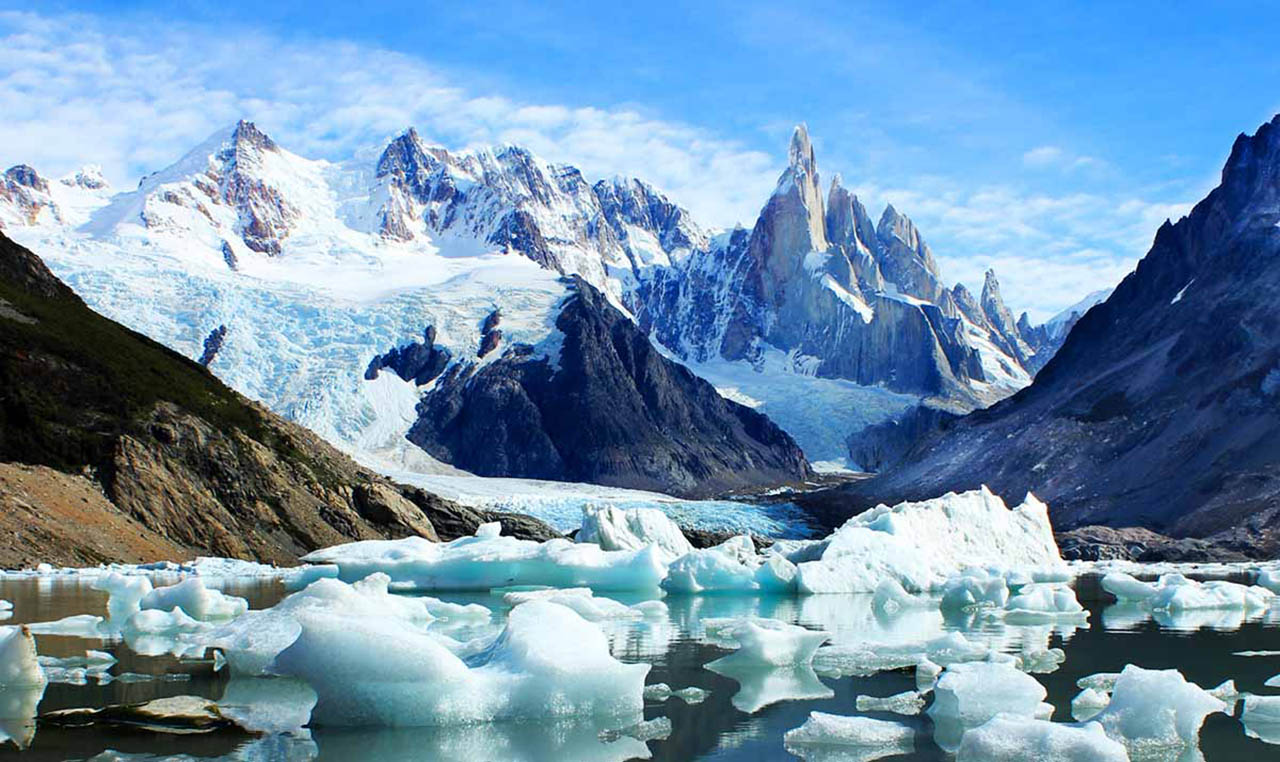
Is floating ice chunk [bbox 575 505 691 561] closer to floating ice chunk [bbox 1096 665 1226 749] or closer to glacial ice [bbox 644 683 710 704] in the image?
glacial ice [bbox 644 683 710 704]

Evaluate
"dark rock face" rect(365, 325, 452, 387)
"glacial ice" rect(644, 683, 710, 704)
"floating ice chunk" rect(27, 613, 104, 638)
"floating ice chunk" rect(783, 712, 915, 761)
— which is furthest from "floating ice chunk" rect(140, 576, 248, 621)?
"dark rock face" rect(365, 325, 452, 387)

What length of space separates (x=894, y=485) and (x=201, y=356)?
79.9 m

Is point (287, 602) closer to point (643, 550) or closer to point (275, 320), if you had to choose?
point (643, 550)

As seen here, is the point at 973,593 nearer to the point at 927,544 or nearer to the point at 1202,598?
the point at 1202,598

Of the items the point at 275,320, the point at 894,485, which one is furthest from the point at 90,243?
the point at 894,485

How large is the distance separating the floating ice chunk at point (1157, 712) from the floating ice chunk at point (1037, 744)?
1008 millimetres

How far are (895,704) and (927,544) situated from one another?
3031 cm

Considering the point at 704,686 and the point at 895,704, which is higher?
the point at 895,704

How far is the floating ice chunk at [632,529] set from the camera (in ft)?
152

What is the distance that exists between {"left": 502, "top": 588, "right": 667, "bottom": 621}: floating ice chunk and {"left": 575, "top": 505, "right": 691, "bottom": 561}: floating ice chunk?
15.4 meters

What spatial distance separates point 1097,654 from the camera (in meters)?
20.5

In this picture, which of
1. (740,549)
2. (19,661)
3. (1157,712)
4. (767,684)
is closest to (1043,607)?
(767,684)

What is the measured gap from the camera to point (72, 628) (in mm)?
21500

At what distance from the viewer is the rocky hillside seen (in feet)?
150
